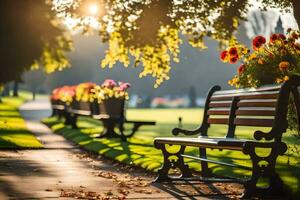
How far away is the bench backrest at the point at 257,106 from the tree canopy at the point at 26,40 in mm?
20811

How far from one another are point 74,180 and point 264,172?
290 centimetres

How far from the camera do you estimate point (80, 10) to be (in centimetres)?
2134

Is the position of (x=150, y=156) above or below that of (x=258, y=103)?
below

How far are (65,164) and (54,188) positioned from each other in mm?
3259

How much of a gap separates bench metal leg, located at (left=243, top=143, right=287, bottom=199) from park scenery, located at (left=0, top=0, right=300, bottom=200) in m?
0.01

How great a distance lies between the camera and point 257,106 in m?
7.91

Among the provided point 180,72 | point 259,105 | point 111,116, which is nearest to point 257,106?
point 259,105

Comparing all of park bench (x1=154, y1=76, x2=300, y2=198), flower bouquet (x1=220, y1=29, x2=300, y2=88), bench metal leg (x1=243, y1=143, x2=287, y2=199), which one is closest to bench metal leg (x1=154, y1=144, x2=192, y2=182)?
park bench (x1=154, y1=76, x2=300, y2=198)

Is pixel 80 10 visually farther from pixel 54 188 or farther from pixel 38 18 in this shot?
pixel 54 188

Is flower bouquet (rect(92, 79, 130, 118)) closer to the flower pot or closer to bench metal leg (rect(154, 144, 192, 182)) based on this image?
the flower pot

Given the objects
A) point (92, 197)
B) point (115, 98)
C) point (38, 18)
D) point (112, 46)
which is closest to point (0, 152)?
point (115, 98)

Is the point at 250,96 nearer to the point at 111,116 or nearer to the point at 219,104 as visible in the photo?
the point at 219,104

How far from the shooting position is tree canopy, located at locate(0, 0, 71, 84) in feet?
103

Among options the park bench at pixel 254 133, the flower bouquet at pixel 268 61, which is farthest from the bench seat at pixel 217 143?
the flower bouquet at pixel 268 61
